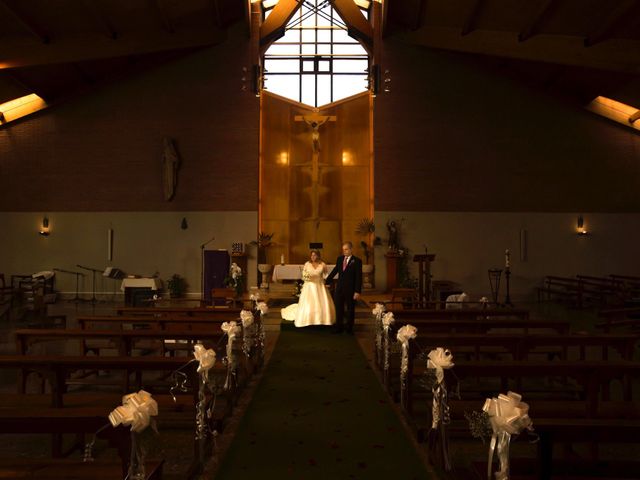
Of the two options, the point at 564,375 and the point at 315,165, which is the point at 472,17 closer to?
the point at 315,165

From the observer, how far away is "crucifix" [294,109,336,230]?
14.6 metres

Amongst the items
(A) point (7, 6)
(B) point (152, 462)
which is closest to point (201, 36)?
(A) point (7, 6)

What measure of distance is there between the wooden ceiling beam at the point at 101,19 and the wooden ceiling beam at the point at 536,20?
951 centimetres

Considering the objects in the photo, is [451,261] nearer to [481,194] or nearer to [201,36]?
[481,194]

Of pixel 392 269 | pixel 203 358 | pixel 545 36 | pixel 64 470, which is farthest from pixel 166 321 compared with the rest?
pixel 545 36

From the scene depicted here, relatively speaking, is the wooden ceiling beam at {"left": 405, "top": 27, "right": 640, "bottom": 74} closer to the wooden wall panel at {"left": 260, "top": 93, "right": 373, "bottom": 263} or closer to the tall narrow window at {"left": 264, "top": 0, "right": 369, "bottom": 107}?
the tall narrow window at {"left": 264, "top": 0, "right": 369, "bottom": 107}

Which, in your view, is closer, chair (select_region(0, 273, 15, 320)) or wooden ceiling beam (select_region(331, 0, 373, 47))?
chair (select_region(0, 273, 15, 320))

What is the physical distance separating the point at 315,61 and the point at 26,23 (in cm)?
763

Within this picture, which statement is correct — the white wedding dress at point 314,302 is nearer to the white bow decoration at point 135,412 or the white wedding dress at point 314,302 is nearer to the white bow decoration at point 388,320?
the white bow decoration at point 388,320

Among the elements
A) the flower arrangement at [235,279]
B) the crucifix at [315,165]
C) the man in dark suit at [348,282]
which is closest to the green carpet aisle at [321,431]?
the man in dark suit at [348,282]

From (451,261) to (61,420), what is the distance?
536 inches

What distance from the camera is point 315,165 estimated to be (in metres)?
15.5

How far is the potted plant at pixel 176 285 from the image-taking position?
1454cm

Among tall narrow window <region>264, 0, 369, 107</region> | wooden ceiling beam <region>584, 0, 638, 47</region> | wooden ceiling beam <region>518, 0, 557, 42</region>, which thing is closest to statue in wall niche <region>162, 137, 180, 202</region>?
tall narrow window <region>264, 0, 369, 107</region>
